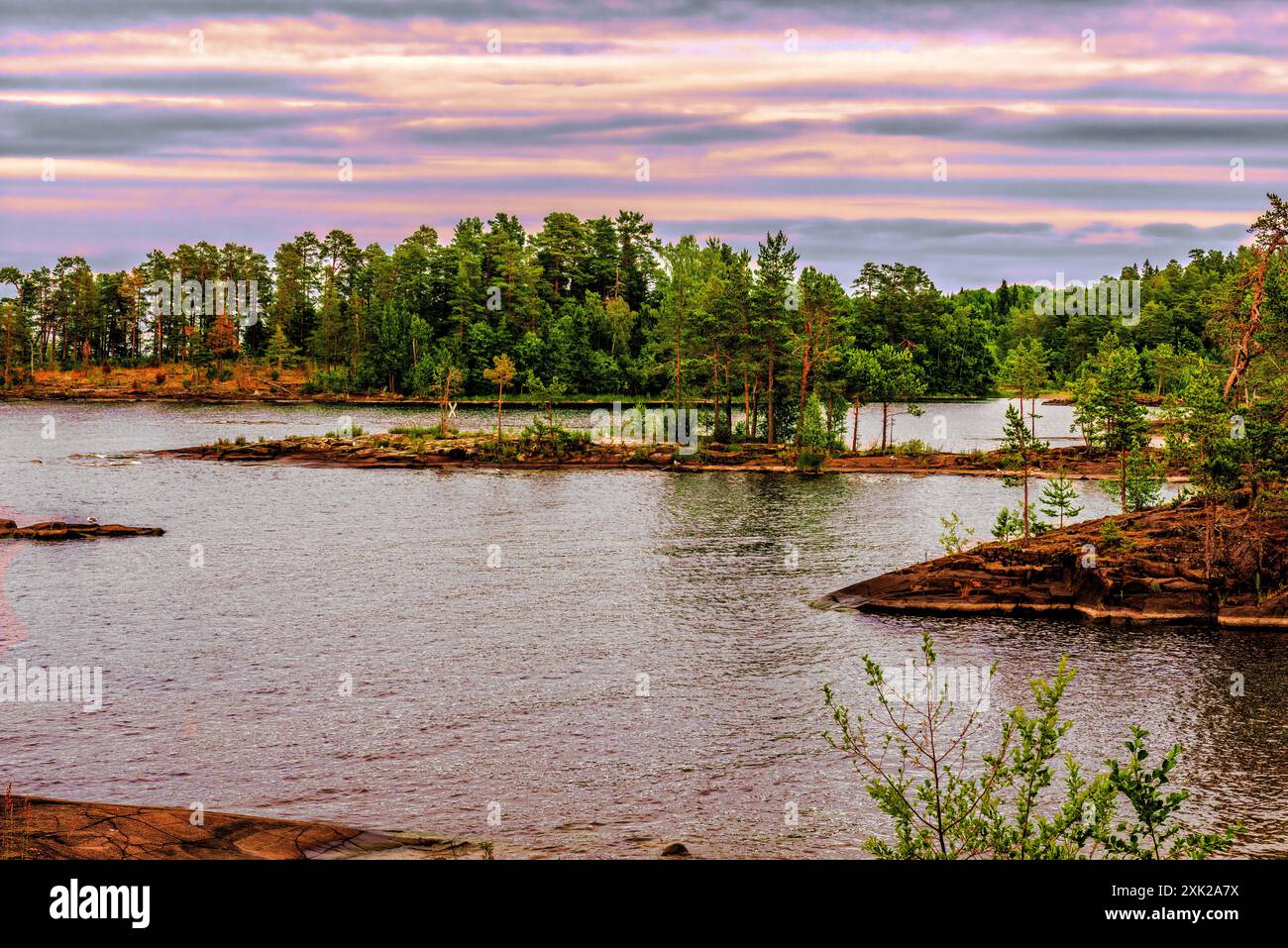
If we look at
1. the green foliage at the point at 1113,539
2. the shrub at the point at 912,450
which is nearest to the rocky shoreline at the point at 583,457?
the shrub at the point at 912,450

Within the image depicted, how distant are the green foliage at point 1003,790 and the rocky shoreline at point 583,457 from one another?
6342cm

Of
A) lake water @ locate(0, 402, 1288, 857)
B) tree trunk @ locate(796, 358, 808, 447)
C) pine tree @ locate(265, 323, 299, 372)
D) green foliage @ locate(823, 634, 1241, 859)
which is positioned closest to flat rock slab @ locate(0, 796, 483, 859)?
lake water @ locate(0, 402, 1288, 857)

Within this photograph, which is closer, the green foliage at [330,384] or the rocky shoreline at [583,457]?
the rocky shoreline at [583,457]

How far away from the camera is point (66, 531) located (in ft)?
214

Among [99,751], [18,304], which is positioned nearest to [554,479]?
[99,751]

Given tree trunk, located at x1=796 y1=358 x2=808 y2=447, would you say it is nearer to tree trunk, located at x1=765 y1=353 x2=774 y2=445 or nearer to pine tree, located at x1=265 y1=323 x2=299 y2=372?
tree trunk, located at x1=765 y1=353 x2=774 y2=445

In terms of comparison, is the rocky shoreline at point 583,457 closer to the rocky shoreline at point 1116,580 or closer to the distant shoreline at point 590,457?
the distant shoreline at point 590,457

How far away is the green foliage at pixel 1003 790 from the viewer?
55.3ft

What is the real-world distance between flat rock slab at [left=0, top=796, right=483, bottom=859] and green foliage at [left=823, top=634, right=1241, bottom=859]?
9381 millimetres

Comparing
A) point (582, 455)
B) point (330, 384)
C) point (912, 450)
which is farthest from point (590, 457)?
point (330, 384)
